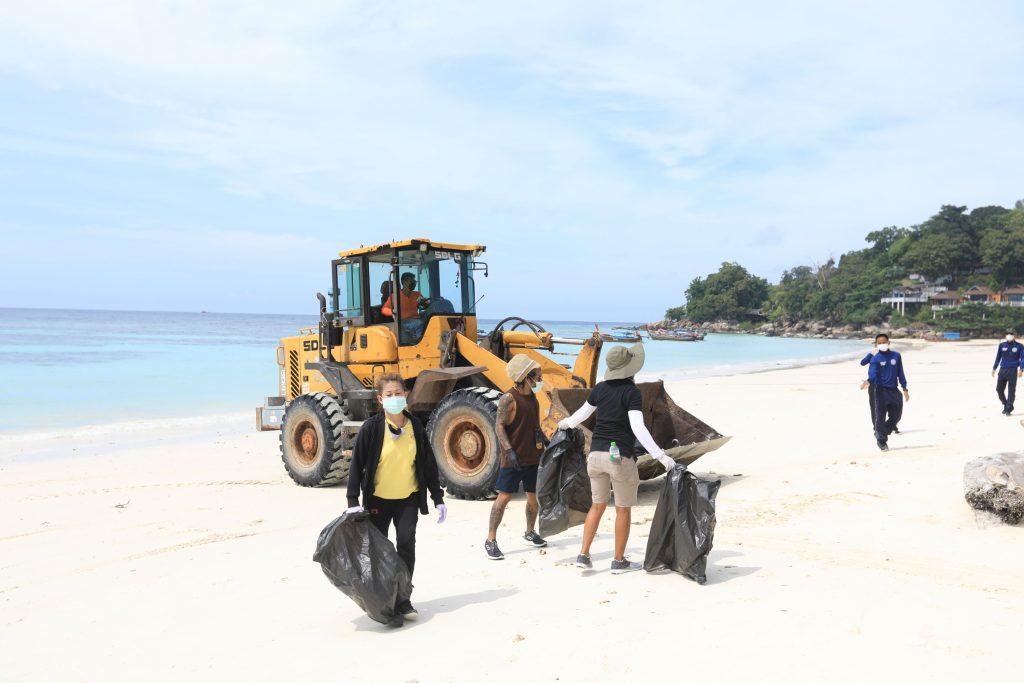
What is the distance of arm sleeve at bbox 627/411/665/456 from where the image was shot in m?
4.94

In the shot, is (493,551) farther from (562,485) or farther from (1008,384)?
(1008,384)

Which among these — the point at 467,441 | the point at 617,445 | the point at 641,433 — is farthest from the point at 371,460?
the point at 467,441

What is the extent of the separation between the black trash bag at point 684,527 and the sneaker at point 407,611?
4.94 feet

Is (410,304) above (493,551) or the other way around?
above

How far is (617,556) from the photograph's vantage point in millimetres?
5195

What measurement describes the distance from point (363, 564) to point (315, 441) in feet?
17.5

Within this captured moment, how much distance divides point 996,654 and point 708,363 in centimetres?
3892

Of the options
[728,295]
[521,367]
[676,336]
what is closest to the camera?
[521,367]

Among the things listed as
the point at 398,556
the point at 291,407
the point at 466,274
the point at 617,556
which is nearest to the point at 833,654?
the point at 617,556

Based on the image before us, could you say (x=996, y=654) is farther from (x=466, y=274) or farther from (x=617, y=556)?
(x=466, y=274)

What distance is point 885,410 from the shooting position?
392 inches

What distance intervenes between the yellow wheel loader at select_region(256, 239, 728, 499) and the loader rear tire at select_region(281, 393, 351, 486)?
12 millimetres

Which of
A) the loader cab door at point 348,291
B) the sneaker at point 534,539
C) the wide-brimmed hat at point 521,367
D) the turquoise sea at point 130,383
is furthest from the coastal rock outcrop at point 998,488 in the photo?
the turquoise sea at point 130,383

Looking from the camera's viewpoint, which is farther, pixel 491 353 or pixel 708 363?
pixel 708 363
